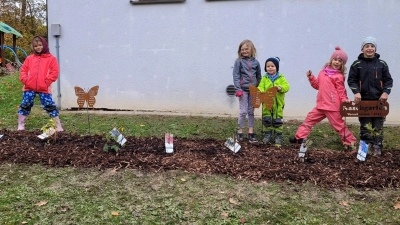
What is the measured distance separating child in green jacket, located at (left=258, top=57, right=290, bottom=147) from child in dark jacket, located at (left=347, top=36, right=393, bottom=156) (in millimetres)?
908

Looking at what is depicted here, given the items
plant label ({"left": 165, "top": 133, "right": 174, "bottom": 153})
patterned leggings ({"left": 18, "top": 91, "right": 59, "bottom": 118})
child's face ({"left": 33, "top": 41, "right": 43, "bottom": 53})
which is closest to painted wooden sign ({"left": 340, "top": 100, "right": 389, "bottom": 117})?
plant label ({"left": 165, "top": 133, "right": 174, "bottom": 153})

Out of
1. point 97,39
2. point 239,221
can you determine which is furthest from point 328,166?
point 97,39

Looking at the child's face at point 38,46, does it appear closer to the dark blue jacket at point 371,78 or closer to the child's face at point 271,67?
the child's face at point 271,67

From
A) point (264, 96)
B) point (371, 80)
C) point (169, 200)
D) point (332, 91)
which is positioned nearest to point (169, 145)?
point (169, 200)

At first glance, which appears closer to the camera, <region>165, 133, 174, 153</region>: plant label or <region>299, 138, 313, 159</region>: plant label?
<region>299, 138, 313, 159</region>: plant label

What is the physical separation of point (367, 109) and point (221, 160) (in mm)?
2003

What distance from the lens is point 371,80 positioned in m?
4.60

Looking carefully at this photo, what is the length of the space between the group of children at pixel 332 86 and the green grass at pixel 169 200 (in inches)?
59.5

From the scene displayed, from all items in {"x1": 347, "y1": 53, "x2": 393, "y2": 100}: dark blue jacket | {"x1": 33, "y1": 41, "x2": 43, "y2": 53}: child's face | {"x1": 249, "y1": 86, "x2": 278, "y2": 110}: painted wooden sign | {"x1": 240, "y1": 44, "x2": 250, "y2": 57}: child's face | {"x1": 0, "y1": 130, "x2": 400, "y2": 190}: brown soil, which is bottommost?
{"x1": 0, "y1": 130, "x2": 400, "y2": 190}: brown soil

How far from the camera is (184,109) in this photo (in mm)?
7938

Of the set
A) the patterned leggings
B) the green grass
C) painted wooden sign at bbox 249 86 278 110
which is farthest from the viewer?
the patterned leggings

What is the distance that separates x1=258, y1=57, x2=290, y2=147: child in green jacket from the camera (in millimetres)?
5062

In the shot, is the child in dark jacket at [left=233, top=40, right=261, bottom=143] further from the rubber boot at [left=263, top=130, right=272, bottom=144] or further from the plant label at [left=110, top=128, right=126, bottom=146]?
the plant label at [left=110, top=128, right=126, bottom=146]

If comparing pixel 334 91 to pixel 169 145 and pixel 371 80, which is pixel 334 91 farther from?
pixel 169 145
